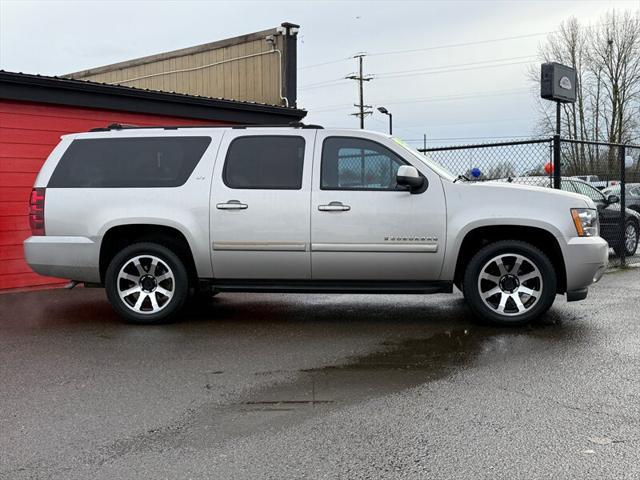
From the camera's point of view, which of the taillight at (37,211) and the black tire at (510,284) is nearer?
the black tire at (510,284)

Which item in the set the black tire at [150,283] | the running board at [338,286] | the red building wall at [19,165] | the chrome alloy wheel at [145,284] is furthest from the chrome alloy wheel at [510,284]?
the red building wall at [19,165]

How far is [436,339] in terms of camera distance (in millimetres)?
6027

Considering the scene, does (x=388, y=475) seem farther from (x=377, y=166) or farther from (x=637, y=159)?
(x=637, y=159)

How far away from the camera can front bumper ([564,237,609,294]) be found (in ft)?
20.7

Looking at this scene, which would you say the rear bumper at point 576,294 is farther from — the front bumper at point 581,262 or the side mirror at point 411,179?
the side mirror at point 411,179

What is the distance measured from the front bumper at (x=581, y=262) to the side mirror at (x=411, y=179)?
1492 mm

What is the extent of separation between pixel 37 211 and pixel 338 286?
3135 millimetres

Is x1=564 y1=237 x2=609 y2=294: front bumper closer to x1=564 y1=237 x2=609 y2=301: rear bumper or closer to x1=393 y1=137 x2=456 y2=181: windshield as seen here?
x1=564 y1=237 x2=609 y2=301: rear bumper

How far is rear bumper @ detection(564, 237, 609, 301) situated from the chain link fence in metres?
3.66

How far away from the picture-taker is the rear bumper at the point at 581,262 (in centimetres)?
630

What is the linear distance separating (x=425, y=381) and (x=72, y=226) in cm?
395

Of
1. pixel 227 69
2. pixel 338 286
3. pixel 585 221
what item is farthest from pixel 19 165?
pixel 585 221

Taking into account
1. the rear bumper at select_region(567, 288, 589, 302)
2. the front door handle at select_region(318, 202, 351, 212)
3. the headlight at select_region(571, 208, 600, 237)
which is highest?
the front door handle at select_region(318, 202, 351, 212)

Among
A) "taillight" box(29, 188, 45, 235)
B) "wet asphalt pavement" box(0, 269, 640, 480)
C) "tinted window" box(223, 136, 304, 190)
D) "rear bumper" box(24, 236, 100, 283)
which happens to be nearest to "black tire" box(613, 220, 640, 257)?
"wet asphalt pavement" box(0, 269, 640, 480)
